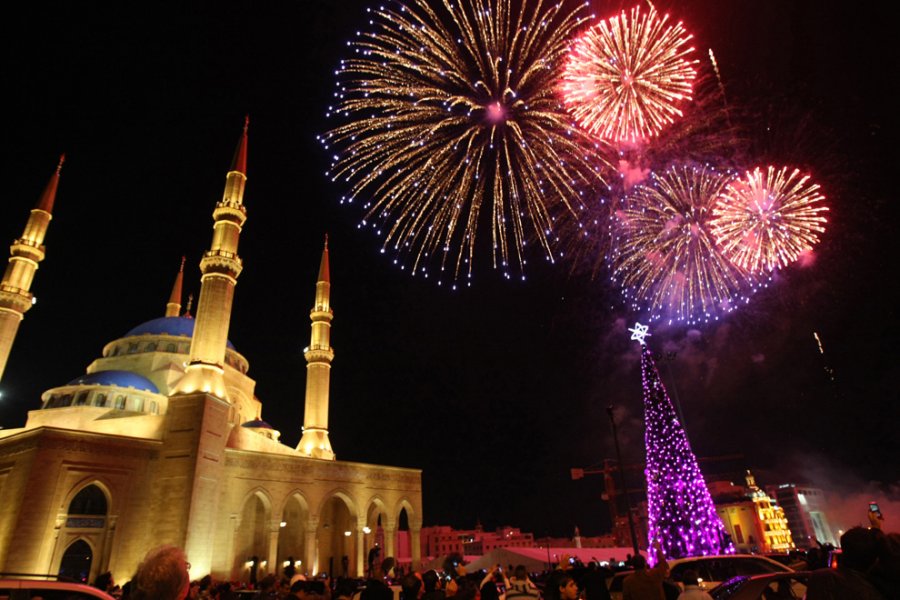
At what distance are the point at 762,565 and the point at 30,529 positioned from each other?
72.2ft

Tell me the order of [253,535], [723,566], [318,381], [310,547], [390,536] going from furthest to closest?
[318,381] < [390,536] < [253,535] < [310,547] < [723,566]

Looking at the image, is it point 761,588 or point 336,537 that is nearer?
point 761,588

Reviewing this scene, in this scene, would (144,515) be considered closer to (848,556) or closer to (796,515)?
(848,556)

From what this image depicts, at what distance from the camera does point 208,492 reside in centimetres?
2164

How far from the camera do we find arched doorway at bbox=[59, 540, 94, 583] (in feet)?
63.8

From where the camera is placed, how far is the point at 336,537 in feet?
98.7

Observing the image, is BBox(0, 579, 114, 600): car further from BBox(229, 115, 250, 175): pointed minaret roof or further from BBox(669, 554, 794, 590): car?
BBox(229, 115, 250, 175): pointed minaret roof

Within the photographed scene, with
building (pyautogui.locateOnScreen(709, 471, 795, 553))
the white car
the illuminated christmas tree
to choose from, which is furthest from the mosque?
building (pyautogui.locateOnScreen(709, 471, 795, 553))

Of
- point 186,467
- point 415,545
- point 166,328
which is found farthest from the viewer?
point 166,328

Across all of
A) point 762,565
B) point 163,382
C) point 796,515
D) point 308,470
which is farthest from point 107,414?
point 796,515

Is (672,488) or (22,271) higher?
(22,271)

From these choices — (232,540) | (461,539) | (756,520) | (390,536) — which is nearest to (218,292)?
(232,540)

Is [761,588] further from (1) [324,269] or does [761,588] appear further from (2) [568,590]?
(1) [324,269]

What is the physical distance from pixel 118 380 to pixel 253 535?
10665mm
